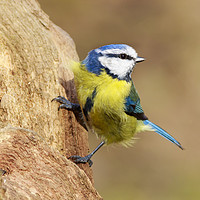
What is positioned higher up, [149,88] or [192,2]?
[192,2]

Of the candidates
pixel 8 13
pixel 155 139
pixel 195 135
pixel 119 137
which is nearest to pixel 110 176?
pixel 155 139

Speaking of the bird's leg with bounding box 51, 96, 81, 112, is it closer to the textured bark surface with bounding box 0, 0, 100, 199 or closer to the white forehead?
the textured bark surface with bounding box 0, 0, 100, 199

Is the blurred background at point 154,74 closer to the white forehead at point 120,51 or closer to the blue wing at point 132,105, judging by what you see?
the blue wing at point 132,105

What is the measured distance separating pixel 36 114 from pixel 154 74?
392 cm

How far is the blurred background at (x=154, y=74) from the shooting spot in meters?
5.82

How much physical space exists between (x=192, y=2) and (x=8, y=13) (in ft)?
15.3

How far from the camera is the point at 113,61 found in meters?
3.16

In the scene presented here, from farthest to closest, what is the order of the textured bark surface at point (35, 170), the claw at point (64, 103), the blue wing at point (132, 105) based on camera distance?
the blue wing at point (132, 105) < the claw at point (64, 103) < the textured bark surface at point (35, 170)

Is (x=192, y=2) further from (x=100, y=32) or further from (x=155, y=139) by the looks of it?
(x=155, y=139)

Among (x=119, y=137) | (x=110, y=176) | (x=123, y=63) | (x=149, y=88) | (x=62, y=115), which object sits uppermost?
(x=123, y=63)

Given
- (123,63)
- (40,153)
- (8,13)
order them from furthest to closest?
(123,63) → (8,13) → (40,153)

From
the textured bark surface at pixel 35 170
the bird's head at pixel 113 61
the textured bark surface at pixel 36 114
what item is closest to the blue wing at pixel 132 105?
the bird's head at pixel 113 61

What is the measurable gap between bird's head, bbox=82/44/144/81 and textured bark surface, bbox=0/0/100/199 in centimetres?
29

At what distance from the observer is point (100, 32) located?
6.37m
